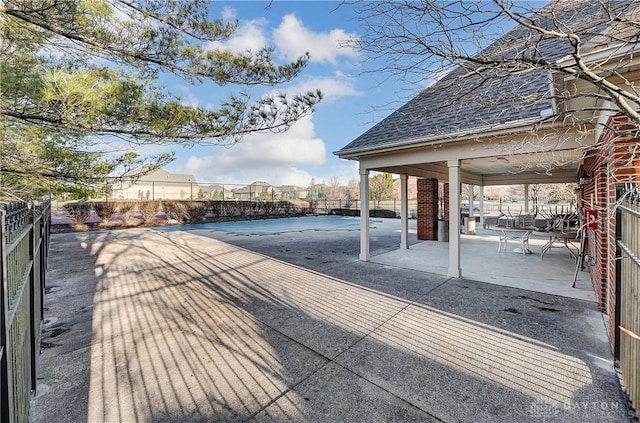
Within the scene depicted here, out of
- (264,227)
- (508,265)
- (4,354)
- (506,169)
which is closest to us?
(4,354)

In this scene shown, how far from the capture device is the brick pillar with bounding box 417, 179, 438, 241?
10359 millimetres

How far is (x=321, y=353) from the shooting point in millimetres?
2879

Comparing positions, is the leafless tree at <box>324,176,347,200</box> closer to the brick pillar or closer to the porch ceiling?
the porch ceiling

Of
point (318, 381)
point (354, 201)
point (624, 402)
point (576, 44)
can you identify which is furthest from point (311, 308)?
point (354, 201)

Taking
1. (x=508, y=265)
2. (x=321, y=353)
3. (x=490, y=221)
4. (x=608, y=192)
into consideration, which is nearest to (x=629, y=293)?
(x=608, y=192)

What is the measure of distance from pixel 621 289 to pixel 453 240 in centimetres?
318

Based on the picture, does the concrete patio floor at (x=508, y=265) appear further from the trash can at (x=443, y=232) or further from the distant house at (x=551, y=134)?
the trash can at (x=443, y=232)

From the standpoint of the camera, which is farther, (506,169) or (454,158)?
(506,169)

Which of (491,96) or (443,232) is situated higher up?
(491,96)

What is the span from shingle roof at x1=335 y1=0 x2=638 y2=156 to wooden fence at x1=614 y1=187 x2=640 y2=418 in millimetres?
1173

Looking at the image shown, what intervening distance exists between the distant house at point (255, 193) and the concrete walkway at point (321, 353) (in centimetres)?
1905

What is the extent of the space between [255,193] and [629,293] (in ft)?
81.5

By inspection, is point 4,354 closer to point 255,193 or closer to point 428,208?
point 428,208

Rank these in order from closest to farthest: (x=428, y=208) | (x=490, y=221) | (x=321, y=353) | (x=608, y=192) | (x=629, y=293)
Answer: (x=629, y=293)
(x=321, y=353)
(x=608, y=192)
(x=428, y=208)
(x=490, y=221)
